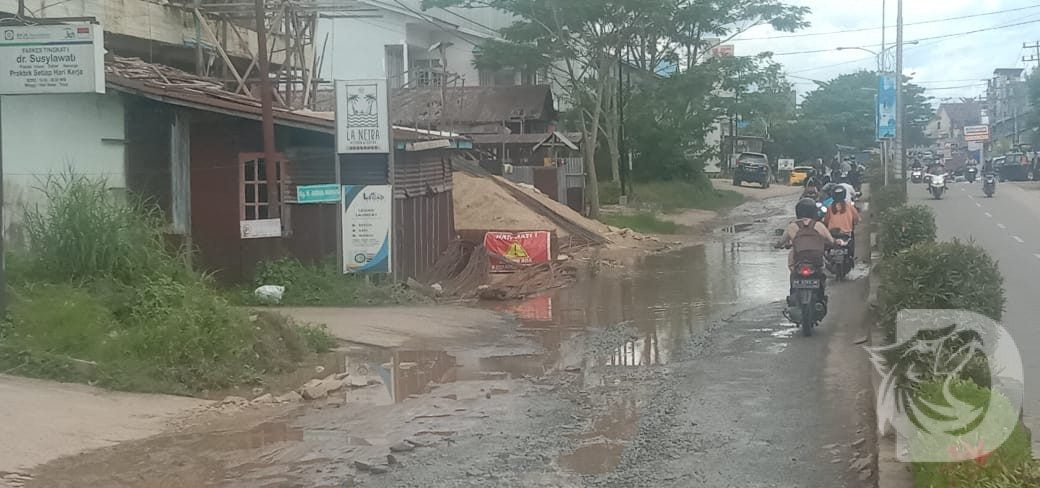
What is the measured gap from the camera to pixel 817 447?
7414 mm

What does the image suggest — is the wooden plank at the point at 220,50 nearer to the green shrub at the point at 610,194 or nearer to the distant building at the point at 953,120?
the green shrub at the point at 610,194

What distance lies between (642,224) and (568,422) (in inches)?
1004

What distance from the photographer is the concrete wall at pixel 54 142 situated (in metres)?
13.6

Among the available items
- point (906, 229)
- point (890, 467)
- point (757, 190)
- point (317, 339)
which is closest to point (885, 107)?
point (757, 190)

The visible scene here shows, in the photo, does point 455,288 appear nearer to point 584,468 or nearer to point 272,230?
point 272,230

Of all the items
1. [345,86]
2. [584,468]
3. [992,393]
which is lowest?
[584,468]

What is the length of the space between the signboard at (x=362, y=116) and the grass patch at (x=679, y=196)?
2682 centimetres

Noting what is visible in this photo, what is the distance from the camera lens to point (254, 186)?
53.8ft

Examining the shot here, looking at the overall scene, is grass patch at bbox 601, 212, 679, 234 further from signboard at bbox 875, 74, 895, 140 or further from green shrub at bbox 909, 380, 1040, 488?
green shrub at bbox 909, 380, 1040, 488

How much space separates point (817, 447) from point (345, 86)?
32.8 ft

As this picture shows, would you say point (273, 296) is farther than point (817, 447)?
Yes

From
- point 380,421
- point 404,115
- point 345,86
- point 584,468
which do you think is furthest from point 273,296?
point 404,115

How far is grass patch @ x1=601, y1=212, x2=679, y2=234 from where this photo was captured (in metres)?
32.9

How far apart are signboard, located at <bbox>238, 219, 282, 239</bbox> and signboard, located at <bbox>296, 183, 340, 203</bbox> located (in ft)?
1.64
